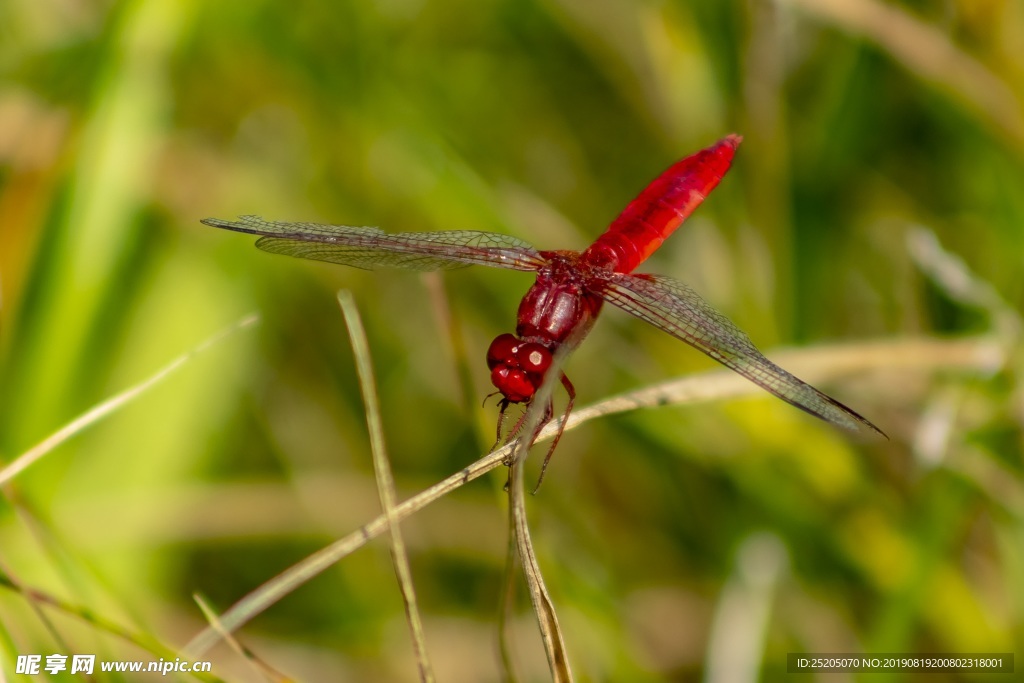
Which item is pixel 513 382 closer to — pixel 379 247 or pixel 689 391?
pixel 689 391

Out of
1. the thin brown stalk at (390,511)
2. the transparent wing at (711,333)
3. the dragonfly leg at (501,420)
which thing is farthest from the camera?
the dragonfly leg at (501,420)

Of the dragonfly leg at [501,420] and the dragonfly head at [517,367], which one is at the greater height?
the dragonfly head at [517,367]

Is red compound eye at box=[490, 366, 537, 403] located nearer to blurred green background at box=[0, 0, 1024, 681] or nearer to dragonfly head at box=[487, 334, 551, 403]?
dragonfly head at box=[487, 334, 551, 403]

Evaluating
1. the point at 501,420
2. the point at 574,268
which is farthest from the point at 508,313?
the point at 501,420

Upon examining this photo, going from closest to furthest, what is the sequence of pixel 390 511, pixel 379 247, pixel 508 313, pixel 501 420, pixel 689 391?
pixel 390 511
pixel 689 391
pixel 501 420
pixel 379 247
pixel 508 313

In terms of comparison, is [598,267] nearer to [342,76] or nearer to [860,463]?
[860,463]

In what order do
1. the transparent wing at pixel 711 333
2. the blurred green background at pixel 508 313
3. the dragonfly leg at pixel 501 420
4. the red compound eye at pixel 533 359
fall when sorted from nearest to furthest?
the transparent wing at pixel 711 333 < the dragonfly leg at pixel 501 420 < the red compound eye at pixel 533 359 < the blurred green background at pixel 508 313

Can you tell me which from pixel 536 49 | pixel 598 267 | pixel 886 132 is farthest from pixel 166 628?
pixel 886 132

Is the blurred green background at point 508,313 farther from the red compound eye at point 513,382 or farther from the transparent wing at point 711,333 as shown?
the transparent wing at point 711,333

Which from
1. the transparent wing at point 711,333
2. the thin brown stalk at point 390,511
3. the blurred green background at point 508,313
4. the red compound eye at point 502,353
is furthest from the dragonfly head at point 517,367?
the thin brown stalk at point 390,511
